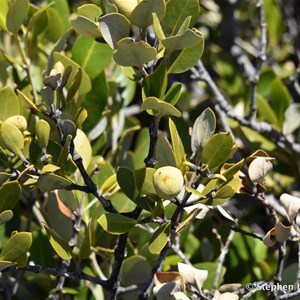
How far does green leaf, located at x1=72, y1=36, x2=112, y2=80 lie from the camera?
1.55m

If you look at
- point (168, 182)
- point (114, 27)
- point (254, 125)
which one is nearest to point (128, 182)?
point (168, 182)

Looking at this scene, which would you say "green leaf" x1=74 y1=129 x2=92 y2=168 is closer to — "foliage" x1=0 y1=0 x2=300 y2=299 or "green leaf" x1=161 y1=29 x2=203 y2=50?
"foliage" x1=0 y1=0 x2=300 y2=299

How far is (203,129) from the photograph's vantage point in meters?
1.13

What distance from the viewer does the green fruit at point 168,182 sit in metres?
1.03

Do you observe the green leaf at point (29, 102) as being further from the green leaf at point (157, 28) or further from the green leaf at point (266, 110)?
the green leaf at point (266, 110)

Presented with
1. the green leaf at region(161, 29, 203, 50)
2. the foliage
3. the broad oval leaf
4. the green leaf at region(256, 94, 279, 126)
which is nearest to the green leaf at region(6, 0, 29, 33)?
the foliage

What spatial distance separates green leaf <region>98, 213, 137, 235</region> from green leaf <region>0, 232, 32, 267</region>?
13 cm

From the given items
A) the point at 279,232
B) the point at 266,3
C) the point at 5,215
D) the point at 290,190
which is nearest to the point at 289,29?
the point at 266,3

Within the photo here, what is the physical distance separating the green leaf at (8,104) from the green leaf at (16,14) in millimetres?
185

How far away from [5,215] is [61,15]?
2.81 feet

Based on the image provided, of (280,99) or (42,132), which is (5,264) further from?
(280,99)

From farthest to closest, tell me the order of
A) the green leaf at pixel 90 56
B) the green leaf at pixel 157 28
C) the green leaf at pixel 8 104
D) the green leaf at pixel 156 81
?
the green leaf at pixel 90 56 < the green leaf at pixel 8 104 < the green leaf at pixel 156 81 < the green leaf at pixel 157 28

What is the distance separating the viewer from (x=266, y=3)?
2.48 m

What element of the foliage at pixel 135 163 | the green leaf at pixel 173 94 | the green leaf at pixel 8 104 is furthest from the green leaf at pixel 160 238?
the green leaf at pixel 8 104
